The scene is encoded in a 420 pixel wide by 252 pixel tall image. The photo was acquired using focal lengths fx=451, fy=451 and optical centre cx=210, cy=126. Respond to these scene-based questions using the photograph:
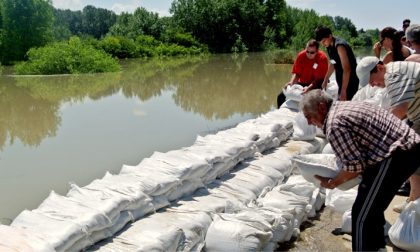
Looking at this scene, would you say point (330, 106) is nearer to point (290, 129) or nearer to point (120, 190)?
point (120, 190)

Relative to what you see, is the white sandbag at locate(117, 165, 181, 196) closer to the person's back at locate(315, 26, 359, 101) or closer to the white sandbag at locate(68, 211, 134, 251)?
the white sandbag at locate(68, 211, 134, 251)

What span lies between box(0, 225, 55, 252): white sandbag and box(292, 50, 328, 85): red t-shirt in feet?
12.4

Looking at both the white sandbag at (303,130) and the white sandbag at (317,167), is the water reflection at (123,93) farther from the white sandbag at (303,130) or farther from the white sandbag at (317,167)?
the white sandbag at (317,167)

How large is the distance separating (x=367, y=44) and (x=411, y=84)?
191 feet

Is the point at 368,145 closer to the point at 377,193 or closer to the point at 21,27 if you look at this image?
the point at 377,193

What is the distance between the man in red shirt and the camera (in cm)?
502

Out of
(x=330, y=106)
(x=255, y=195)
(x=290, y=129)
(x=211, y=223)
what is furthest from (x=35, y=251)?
(x=290, y=129)

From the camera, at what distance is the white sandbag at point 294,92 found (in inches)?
200

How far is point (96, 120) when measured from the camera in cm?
731

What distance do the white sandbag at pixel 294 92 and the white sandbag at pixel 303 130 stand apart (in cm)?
67

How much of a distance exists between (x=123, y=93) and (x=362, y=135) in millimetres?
9313

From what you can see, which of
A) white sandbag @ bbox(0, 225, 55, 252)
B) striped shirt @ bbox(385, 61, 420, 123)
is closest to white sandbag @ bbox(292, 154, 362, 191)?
striped shirt @ bbox(385, 61, 420, 123)

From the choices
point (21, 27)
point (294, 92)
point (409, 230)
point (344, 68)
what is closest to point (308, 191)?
point (409, 230)

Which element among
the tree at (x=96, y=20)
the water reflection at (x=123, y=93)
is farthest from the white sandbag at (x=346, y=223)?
the tree at (x=96, y=20)
